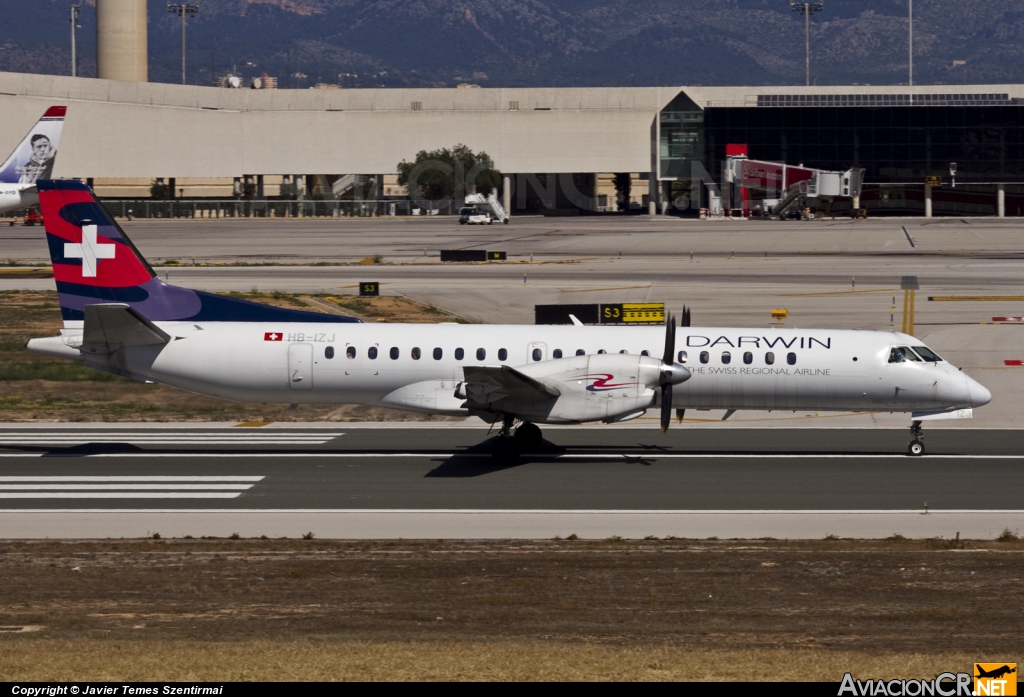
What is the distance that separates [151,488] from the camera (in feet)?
82.1

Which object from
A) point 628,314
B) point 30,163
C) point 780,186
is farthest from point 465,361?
point 780,186

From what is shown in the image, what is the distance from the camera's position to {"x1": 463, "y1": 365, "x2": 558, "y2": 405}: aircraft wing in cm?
2541

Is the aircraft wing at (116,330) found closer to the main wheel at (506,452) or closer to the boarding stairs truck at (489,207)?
the main wheel at (506,452)

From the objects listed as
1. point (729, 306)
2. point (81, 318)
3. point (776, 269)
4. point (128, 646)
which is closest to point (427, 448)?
point (81, 318)

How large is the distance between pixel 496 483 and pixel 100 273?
1135 centimetres

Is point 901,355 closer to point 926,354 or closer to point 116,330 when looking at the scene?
point 926,354

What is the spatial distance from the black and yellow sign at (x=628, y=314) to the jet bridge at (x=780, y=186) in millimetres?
83773

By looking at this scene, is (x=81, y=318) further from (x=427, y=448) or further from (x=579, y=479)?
(x=579, y=479)

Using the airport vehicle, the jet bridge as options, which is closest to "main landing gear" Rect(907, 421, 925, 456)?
the airport vehicle

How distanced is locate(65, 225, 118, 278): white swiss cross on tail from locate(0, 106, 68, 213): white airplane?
5446 centimetres

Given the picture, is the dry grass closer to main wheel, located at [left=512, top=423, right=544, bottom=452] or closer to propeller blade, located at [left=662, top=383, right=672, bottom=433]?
propeller blade, located at [left=662, top=383, right=672, bottom=433]

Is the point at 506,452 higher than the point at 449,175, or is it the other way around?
the point at 449,175

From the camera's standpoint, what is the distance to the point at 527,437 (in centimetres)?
2866

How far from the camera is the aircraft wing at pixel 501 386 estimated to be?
2541 cm
